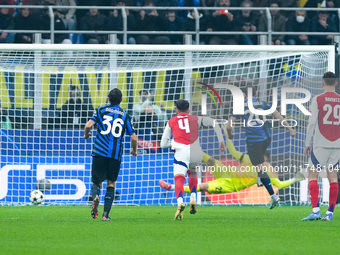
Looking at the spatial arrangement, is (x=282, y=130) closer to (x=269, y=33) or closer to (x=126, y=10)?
(x=269, y=33)

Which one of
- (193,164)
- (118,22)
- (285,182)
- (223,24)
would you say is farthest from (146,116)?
(193,164)

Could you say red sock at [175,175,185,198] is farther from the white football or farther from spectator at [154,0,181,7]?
spectator at [154,0,181,7]

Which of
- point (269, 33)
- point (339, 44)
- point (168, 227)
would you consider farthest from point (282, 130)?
point (168, 227)

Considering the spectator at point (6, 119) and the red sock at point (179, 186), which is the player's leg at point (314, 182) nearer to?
the red sock at point (179, 186)

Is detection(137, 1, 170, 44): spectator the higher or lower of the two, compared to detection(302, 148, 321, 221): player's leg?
higher

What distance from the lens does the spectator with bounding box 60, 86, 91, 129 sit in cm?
1602

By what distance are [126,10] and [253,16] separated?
→ 3190 millimetres

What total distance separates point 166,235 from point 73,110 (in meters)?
8.28

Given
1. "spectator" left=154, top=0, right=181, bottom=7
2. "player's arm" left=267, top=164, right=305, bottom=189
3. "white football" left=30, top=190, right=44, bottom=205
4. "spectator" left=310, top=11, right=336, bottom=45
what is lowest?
"white football" left=30, top=190, right=44, bottom=205

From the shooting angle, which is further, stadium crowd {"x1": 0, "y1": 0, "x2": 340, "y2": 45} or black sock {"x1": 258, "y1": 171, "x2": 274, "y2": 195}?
stadium crowd {"x1": 0, "y1": 0, "x2": 340, "y2": 45}

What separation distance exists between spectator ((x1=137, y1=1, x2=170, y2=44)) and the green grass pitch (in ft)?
24.6

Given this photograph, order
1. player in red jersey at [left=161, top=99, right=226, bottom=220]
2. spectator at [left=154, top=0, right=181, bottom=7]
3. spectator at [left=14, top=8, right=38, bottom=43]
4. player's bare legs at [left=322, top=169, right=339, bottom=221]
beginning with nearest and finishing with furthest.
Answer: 1. player's bare legs at [left=322, top=169, right=339, bottom=221]
2. player in red jersey at [left=161, top=99, right=226, bottom=220]
3. spectator at [left=14, top=8, right=38, bottom=43]
4. spectator at [left=154, top=0, right=181, bottom=7]

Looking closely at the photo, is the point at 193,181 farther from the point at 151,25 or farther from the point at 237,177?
the point at 151,25

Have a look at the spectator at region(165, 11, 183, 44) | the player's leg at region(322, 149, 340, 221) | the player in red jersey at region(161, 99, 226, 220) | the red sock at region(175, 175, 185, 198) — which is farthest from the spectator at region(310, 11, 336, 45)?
the red sock at region(175, 175, 185, 198)
